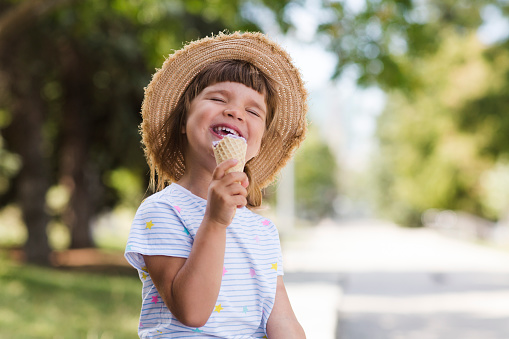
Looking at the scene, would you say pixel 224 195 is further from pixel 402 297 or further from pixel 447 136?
pixel 447 136

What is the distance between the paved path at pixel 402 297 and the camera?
27.3ft

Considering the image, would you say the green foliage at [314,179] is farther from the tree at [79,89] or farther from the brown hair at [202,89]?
the brown hair at [202,89]

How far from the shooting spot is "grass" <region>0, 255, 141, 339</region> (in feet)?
24.6

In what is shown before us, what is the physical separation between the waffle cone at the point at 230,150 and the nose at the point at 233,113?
210mm

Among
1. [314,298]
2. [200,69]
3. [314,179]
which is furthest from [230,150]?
[314,179]

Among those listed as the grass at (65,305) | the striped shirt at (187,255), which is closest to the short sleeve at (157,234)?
the striped shirt at (187,255)

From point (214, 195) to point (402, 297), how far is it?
10556 mm

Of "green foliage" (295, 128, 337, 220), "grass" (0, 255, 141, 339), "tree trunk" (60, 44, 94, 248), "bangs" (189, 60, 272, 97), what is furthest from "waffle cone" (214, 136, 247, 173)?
"green foliage" (295, 128, 337, 220)

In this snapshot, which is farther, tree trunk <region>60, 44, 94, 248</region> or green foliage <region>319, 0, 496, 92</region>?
tree trunk <region>60, 44, 94, 248</region>

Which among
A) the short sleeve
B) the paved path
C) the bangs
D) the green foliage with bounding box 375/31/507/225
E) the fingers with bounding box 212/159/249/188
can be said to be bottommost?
the short sleeve

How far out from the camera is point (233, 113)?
2.22m

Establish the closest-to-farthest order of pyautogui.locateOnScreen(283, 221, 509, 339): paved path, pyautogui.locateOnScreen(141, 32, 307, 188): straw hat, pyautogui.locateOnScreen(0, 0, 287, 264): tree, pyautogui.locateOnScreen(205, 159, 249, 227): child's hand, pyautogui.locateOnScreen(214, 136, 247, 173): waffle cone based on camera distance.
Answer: pyautogui.locateOnScreen(205, 159, 249, 227): child's hand < pyautogui.locateOnScreen(214, 136, 247, 173): waffle cone < pyautogui.locateOnScreen(141, 32, 307, 188): straw hat < pyautogui.locateOnScreen(283, 221, 509, 339): paved path < pyautogui.locateOnScreen(0, 0, 287, 264): tree

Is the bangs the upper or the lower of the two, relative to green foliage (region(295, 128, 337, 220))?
lower

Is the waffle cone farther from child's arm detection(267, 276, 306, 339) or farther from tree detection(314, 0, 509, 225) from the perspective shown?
Result: tree detection(314, 0, 509, 225)
